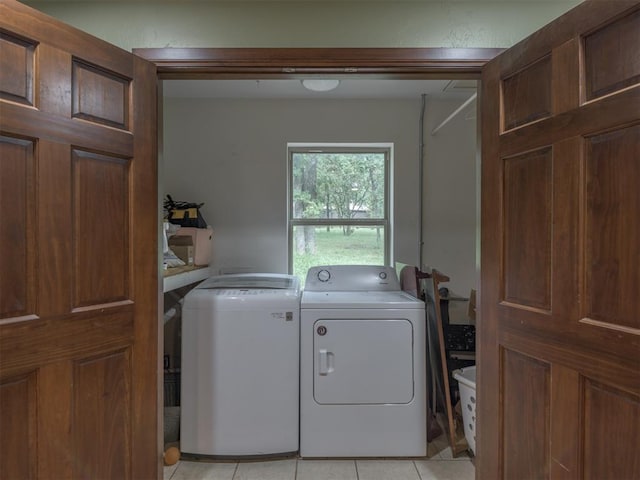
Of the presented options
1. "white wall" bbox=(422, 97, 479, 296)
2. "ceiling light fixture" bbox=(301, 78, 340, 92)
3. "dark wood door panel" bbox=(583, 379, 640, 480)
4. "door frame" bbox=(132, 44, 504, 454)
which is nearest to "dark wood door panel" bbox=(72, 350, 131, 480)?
"door frame" bbox=(132, 44, 504, 454)

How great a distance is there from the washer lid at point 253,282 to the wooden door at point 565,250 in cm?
123

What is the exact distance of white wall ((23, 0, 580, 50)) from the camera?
141cm

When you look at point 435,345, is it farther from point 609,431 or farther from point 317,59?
point 317,59

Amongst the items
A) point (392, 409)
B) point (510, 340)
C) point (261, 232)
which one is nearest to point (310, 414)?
point (392, 409)

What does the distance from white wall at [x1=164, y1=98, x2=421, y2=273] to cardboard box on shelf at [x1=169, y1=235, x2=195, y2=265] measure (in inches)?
11.7

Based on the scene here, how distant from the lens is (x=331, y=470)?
6.10 feet

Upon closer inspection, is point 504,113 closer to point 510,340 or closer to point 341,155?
point 510,340

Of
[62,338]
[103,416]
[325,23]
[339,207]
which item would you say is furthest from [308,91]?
[103,416]

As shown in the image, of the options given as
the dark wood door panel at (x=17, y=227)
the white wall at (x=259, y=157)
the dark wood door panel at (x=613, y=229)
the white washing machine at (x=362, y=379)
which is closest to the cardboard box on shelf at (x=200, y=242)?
the white wall at (x=259, y=157)

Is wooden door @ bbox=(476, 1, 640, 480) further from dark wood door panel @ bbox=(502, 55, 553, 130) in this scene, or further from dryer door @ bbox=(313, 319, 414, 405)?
dryer door @ bbox=(313, 319, 414, 405)

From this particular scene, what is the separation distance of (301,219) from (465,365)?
1.66 meters

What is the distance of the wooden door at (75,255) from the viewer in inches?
39.9

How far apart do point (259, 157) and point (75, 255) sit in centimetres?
176

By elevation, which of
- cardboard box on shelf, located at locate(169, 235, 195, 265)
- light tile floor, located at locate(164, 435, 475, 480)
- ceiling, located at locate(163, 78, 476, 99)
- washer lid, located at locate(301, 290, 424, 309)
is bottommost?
light tile floor, located at locate(164, 435, 475, 480)
